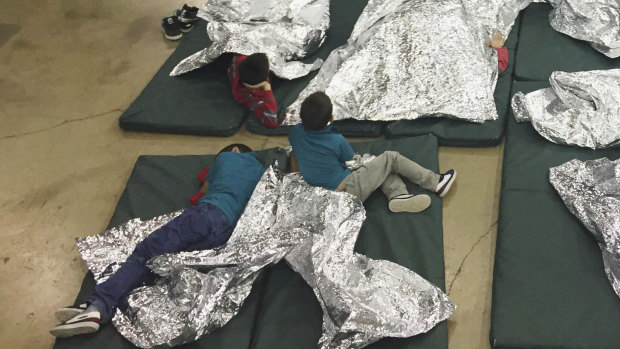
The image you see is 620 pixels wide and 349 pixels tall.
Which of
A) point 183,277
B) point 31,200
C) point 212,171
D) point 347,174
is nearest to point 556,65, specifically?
point 347,174

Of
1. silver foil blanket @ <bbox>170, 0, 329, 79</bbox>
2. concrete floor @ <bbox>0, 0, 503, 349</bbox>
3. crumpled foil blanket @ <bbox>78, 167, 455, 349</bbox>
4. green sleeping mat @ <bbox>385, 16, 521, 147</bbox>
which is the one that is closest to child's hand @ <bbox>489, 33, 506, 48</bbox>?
green sleeping mat @ <bbox>385, 16, 521, 147</bbox>

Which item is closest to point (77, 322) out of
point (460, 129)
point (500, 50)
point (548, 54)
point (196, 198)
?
point (196, 198)

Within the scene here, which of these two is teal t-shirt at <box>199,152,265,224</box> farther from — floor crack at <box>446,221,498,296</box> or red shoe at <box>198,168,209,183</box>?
floor crack at <box>446,221,498,296</box>

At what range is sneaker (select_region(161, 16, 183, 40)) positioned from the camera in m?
3.50

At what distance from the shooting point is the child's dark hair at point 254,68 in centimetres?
256

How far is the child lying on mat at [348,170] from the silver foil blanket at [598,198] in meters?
0.43

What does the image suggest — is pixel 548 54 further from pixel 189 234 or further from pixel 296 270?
pixel 189 234

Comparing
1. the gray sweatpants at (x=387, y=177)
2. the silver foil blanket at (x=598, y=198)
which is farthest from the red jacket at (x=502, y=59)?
the gray sweatpants at (x=387, y=177)

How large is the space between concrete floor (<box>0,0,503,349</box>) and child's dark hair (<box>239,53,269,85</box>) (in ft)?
1.01

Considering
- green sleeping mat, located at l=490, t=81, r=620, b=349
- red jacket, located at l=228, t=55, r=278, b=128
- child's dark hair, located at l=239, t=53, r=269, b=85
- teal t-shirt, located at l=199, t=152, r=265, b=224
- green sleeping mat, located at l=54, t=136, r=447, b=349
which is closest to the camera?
green sleeping mat, located at l=490, t=81, r=620, b=349

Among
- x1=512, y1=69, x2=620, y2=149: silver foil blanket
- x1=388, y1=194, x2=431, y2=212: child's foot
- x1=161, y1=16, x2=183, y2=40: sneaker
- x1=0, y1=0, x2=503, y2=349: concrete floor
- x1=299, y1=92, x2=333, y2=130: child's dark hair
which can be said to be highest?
x1=299, y1=92, x2=333, y2=130: child's dark hair

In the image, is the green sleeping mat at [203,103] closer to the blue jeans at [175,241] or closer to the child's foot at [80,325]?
the blue jeans at [175,241]

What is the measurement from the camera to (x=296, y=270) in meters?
1.99

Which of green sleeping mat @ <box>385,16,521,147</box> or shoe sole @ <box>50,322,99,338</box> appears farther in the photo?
green sleeping mat @ <box>385,16,521,147</box>
